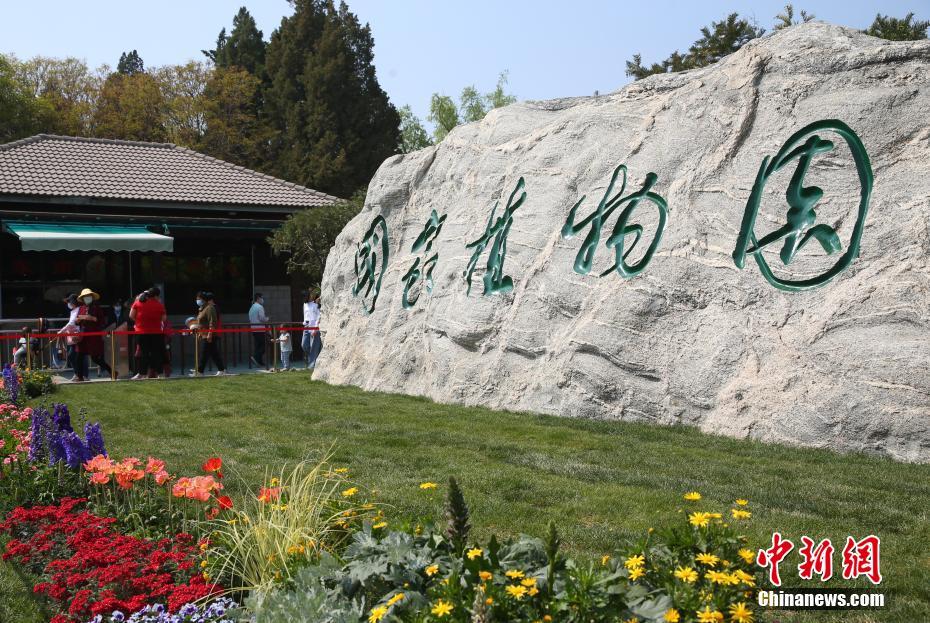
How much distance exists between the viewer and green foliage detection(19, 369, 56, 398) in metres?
11.5

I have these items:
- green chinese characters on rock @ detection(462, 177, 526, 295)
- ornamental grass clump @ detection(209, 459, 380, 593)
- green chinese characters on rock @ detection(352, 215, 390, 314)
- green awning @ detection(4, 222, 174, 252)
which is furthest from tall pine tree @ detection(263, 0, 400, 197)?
ornamental grass clump @ detection(209, 459, 380, 593)

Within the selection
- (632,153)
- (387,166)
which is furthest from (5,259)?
(632,153)

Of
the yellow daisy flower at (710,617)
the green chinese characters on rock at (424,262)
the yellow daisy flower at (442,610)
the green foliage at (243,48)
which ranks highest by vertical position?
the green foliage at (243,48)

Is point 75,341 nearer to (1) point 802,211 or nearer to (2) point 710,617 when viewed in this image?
(1) point 802,211

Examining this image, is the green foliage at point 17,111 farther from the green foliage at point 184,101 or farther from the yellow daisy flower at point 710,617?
the yellow daisy flower at point 710,617

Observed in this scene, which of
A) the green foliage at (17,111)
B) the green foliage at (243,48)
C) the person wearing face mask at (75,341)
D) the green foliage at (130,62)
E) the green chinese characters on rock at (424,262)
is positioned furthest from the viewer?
the green foliage at (130,62)

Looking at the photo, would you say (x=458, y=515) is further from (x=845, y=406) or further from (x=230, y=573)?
(x=845, y=406)

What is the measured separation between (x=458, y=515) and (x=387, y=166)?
34.3ft

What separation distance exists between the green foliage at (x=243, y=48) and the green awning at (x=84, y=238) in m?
23.0

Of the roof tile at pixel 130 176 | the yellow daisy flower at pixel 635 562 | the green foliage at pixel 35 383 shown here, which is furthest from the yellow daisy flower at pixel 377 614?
the roof tile at pixel 130 176

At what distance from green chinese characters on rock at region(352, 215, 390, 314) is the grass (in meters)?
2.48

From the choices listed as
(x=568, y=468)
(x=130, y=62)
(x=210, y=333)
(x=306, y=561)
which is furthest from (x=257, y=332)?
(x=130, y=62)

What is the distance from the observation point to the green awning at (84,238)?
15945 mm

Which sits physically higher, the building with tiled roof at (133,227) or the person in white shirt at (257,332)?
the building with tiled roof at (133,227)
